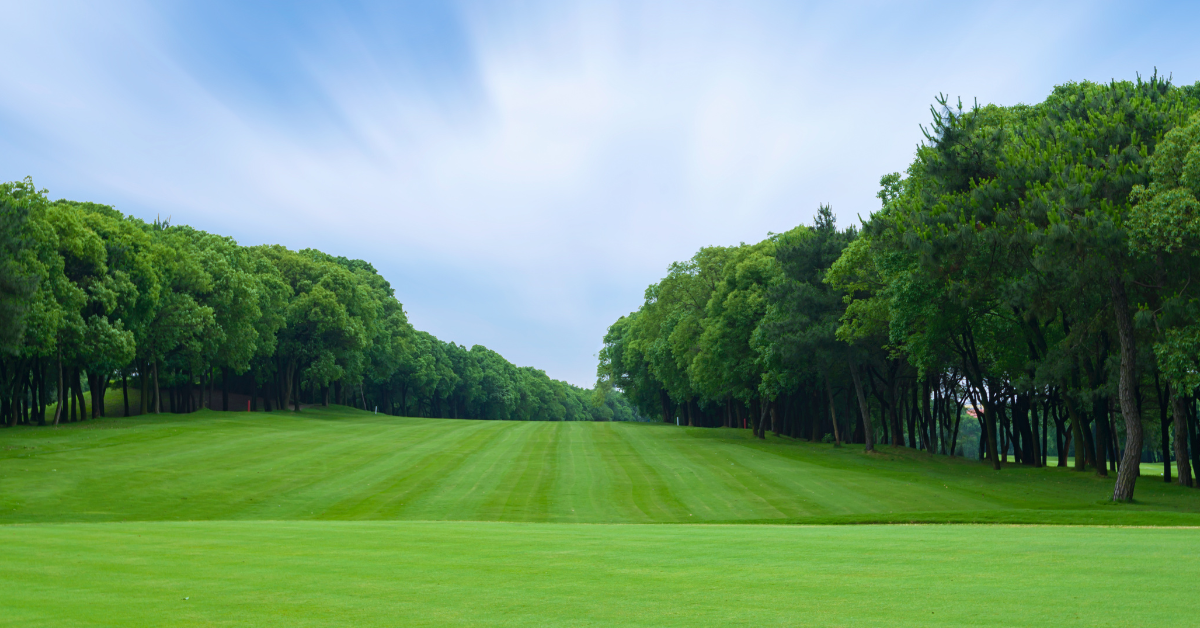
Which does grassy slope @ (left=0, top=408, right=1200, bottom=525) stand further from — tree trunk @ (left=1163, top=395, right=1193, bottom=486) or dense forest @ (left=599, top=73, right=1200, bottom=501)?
dense forest @ (left=599, top=73, right=1200, bottom=501)

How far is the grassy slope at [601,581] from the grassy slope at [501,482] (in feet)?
40.9

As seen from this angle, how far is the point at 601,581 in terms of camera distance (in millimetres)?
9930

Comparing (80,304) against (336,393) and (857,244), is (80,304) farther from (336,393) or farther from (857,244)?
(336,393)

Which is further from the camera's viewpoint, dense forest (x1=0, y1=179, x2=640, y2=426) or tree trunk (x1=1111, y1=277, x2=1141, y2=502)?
dense forest (x1=0, y1=179, x2=640, y2=426)

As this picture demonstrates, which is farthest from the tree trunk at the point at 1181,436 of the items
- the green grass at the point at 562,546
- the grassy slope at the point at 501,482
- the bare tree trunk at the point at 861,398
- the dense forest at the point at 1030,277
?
the bare tree trunk at the point at 861,398

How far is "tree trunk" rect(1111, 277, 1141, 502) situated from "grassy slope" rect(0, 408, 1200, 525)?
34.8 inches

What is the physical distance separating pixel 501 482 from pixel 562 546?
837 inches

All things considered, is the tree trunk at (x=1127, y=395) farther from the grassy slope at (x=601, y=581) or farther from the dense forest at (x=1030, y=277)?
the grassy slope at (x=601, y=581)

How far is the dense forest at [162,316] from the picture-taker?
43.8 m

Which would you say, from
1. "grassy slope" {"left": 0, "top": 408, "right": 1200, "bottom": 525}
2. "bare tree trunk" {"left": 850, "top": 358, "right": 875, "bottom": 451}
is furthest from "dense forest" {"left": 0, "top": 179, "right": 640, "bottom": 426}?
"bare tree trunk" {"left": 850, "top": 358, "right": 875, "bottom": 451}

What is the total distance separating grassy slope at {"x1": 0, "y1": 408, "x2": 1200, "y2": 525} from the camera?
1070 inches

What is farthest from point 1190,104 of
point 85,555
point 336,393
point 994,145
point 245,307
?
point 336,393

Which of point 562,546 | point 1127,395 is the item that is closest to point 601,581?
point 562,546

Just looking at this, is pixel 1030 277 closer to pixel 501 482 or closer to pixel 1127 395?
pixel 1127 395
